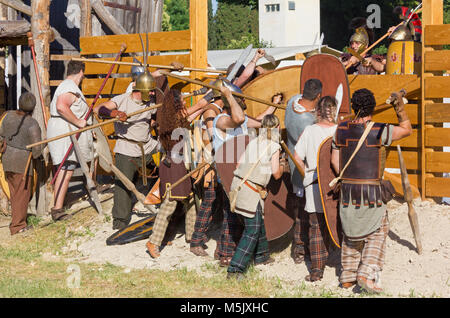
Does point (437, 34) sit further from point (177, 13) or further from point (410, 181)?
point (177, 13)

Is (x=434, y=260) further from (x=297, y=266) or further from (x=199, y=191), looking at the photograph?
(x=199, y=191)

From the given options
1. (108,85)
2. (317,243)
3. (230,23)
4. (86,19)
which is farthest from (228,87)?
(230,23)

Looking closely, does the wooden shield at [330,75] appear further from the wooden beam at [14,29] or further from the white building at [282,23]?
the white building at [282,23]

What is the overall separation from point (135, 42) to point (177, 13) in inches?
1555

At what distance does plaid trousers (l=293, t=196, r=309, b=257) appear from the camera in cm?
678

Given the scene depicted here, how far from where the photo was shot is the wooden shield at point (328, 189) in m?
6.10

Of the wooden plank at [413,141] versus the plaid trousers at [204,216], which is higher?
the wooden plank at [413,141]

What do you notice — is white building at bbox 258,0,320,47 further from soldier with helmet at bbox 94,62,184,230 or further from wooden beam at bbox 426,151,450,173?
wooden beam at bbox 426,151,450,173

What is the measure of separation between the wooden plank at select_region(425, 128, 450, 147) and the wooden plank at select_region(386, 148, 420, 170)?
21 centimetres

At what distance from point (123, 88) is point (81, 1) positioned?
73.2 inches

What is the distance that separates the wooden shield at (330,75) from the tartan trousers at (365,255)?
143 centimetres

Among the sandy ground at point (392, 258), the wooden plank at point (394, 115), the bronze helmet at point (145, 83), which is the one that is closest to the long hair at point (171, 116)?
the bronze helmet at point (145, 83)

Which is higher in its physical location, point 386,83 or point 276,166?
point 386,83

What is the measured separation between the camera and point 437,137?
23.3ft
